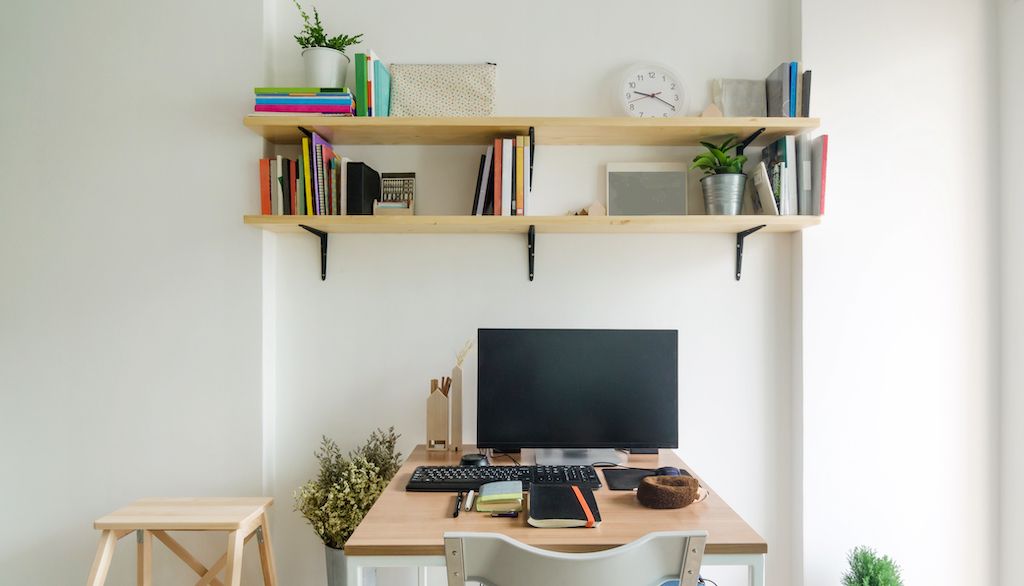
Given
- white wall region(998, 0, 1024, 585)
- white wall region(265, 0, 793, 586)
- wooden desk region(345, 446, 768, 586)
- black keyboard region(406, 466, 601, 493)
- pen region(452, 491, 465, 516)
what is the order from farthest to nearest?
white wall region(265, 0, 793, 586) → white wall region(998, 0, 1024, 585) → black keyboard region(406, 466, 601, 493) → pen region(452, 491, 465, 516) → wooden desk region(345, 446, 768, 586)

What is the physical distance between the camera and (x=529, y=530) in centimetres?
138

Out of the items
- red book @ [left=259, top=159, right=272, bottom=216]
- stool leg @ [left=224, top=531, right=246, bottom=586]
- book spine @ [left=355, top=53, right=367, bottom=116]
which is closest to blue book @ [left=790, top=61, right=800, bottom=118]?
book spine @ [left=355, top=53, right=367, bottom=116]

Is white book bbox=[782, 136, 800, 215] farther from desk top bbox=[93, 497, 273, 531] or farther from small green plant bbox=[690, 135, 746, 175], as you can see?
desk top bbox=[93, 497, 273, 531]

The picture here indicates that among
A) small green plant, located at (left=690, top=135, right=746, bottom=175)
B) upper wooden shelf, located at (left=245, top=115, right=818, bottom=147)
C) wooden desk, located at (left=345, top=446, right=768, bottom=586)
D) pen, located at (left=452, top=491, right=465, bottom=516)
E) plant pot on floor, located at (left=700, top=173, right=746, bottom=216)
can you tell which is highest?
upper wooden shelf, located at (left=245, top=115, right=818, bottom=147)

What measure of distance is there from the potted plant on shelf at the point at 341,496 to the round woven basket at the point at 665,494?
0.87 m

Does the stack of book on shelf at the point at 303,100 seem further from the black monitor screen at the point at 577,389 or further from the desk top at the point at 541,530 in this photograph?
the desk top at the point at 541,530

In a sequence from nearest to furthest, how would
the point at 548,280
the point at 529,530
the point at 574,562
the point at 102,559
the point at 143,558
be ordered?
1. the point at 574,562
2. the point at 529,530
3. the point at 102,559
4. the point at 143,558
5. the point at 548,280

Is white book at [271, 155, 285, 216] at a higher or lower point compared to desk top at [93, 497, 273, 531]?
higher

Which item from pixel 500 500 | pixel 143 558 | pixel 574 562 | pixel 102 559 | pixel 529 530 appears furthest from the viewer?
pixel 143 558

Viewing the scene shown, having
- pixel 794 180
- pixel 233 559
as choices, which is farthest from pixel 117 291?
pixel 794 180

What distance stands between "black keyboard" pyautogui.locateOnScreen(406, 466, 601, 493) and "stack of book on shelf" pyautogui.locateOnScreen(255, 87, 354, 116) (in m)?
1.17

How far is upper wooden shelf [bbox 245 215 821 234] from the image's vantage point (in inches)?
76.4

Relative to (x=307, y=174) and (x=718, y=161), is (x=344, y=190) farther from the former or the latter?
(x=718, y=161)

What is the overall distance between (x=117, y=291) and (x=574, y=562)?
1.85 m
